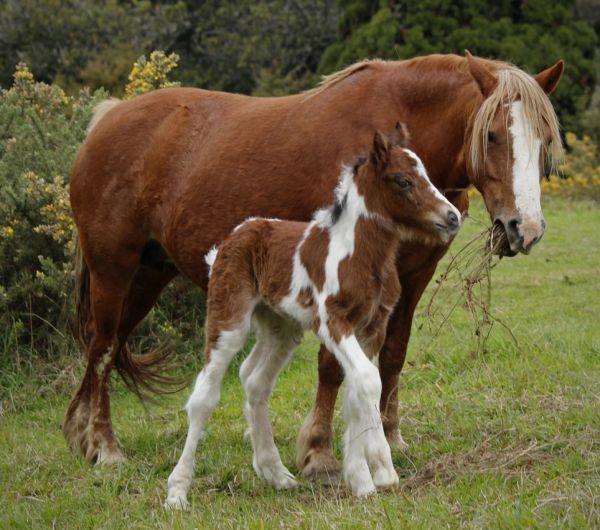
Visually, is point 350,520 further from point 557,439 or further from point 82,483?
point 82,483

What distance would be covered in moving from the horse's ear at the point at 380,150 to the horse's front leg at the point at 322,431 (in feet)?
3.75

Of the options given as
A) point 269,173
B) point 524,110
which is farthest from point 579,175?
point 524,110

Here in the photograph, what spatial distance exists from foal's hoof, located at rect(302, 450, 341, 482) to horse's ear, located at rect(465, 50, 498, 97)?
7.00ft

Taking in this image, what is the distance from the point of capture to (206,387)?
16.9ft

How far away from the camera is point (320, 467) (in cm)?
559

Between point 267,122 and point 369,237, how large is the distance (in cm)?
140

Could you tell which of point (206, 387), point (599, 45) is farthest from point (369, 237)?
point (599, 45)

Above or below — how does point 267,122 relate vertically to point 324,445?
above

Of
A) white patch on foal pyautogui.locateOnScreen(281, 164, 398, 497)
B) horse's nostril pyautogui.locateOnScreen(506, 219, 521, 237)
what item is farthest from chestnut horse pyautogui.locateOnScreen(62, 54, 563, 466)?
white patch on foal pyautogui.locateOnScreen(281, 164, 398, 497)

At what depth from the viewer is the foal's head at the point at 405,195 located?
16.0ft

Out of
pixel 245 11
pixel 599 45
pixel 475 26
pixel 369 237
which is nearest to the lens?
pixel 369 237

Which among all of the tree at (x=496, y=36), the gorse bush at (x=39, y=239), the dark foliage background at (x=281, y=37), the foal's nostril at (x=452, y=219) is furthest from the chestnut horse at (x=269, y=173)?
the tree at (x=496, y=36)

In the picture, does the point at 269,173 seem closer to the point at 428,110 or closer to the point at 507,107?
the point at 428,110

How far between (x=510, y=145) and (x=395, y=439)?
1.90m
